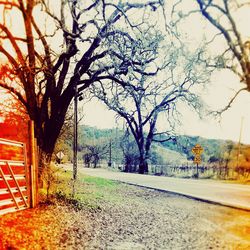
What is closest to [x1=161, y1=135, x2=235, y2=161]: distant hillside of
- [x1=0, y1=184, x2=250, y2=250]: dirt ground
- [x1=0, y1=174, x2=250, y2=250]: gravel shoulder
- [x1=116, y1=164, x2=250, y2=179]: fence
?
[x1=116, y1=164, x2=250, y2=179]: fence

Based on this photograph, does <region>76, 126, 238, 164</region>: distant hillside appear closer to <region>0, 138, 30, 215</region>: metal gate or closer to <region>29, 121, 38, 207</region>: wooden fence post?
<region>29, 121, 38, 207</region>: wooden fence post

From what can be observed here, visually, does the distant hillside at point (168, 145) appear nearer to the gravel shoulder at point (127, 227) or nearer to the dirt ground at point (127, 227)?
the gravel shoulder at point (127, 227)

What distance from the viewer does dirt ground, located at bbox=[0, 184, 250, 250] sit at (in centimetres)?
766

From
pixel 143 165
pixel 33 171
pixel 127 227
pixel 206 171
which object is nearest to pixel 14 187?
pixel 33 171

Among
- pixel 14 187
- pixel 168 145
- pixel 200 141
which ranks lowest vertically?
pixel 14 187

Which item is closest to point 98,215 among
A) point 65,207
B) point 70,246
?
point 65,207

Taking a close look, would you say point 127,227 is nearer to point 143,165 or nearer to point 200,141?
point 143,165

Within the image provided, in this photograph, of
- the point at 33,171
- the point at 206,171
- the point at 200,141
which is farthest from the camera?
the point at 200,141

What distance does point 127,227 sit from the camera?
9.45 metres

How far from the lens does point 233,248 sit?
7496mm

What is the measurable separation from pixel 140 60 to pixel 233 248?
10.2 m

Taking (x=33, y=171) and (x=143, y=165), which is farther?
(x=143, y=165)

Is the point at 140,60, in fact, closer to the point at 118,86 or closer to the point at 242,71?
the point at 118,86

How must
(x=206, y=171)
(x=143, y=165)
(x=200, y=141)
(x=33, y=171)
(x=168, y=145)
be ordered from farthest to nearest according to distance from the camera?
(x=168, y=145) < (x=200, y=141) < (x=143, y=165) < (x=206, y=171) < (x=33, y=171)
